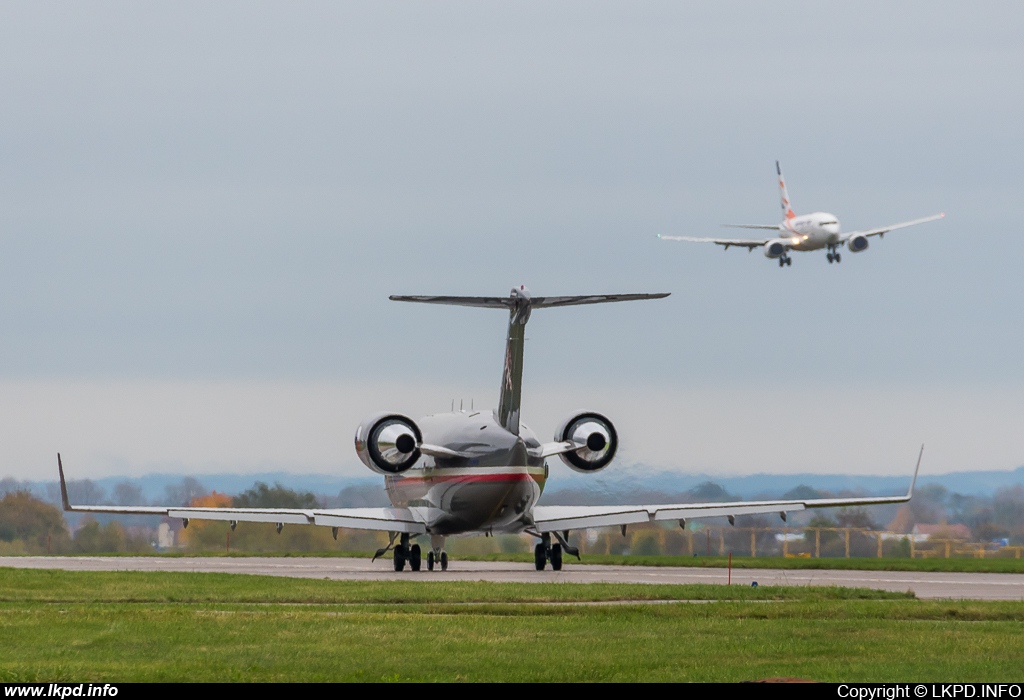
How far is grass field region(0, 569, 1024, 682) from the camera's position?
20.8 m

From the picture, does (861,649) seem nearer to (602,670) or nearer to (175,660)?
(602,670)

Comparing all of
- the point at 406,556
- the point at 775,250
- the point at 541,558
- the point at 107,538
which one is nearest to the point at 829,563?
Result: the point at 541,558

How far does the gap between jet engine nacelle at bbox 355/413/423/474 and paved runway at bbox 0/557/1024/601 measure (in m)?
3.56

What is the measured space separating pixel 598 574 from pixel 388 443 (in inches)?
311

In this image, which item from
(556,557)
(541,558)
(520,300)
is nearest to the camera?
(520,300)

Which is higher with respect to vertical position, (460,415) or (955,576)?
(460,415)

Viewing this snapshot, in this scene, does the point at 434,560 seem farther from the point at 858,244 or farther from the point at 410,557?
the point at 858,244

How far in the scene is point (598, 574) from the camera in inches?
1969

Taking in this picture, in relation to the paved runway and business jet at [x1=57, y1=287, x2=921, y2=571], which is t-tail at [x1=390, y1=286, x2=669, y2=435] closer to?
business jet at [x1=57, y1=287, x2=921, y2=571]

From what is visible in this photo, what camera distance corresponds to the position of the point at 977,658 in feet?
74.0

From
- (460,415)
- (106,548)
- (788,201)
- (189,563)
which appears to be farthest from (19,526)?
(788,201)

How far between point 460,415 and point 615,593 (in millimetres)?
18562

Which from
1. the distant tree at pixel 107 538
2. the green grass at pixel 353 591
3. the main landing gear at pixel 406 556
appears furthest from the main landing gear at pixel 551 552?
the distant tree at pixel 107 538

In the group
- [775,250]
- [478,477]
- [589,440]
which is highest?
[775,250]
